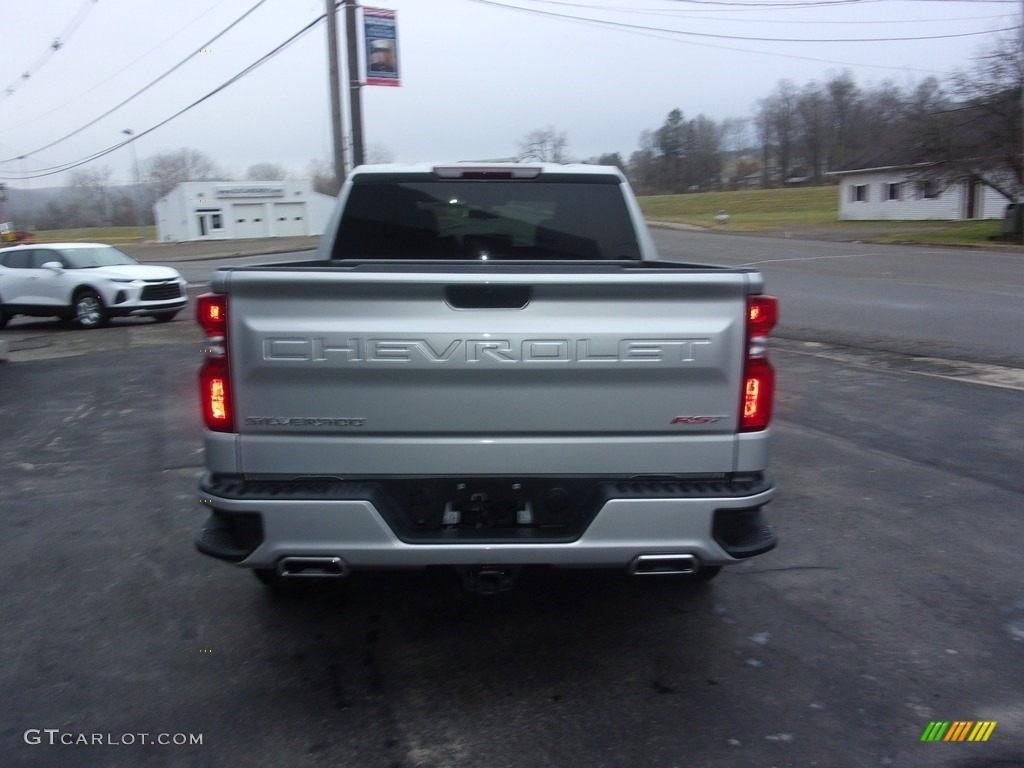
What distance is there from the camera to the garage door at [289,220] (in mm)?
68188

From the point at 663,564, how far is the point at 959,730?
1222mm

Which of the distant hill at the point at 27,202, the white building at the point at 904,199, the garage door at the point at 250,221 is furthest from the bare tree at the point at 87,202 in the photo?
the white building at the point at 904,199

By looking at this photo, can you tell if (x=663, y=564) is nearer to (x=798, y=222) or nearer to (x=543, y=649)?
(x=543, y=649)

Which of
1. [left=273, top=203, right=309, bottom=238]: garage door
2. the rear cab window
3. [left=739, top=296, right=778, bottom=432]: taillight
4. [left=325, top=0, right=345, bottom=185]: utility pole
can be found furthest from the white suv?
[left=273, top=203, right=309, bottom=238]: garage door

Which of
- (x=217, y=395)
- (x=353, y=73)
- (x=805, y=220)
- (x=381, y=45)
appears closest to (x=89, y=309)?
(x=353, y=73)

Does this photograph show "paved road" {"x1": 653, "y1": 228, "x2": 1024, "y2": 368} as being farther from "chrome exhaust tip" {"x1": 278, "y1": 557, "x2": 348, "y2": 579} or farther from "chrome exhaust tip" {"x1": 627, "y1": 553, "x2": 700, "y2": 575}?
"chrome exhaust tip" {"x1": 278, "y1": 557, "x2": 348, "y2": 579}

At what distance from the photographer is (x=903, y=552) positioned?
203 inches

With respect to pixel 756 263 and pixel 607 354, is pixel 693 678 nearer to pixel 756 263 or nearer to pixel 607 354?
pixel 607 354

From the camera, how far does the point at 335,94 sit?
19938mm

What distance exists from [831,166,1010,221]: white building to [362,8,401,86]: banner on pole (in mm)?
28698

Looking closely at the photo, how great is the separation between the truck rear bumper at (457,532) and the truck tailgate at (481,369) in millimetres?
113

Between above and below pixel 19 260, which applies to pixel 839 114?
above

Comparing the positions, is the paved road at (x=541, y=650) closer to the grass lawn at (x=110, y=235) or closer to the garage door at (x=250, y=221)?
the garage door at (x=250, y=221)

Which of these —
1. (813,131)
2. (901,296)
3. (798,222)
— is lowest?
(901,296)
